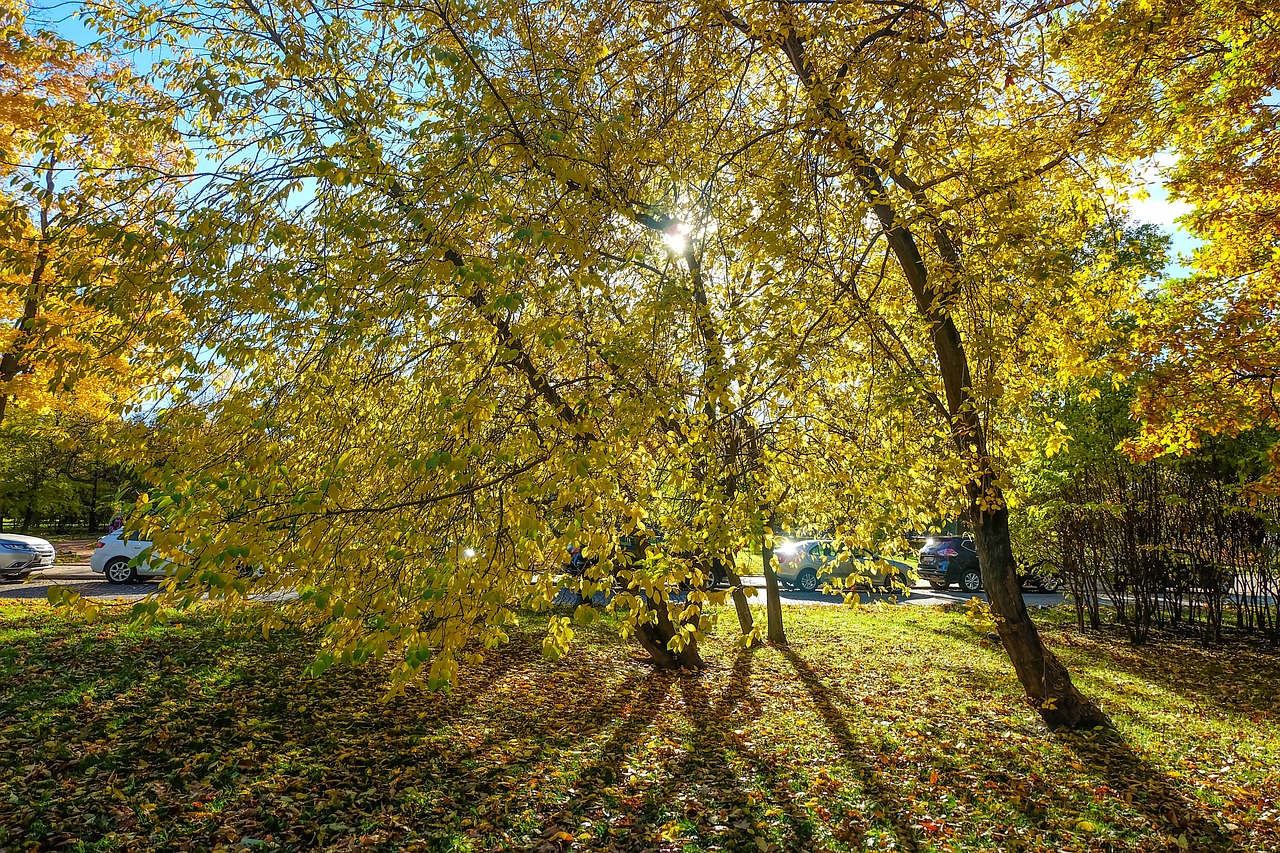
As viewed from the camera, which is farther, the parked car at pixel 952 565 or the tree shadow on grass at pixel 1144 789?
the parked car at pixel 952 565

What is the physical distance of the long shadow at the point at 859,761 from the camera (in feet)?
14.5

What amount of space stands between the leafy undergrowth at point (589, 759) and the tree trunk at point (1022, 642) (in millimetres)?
278

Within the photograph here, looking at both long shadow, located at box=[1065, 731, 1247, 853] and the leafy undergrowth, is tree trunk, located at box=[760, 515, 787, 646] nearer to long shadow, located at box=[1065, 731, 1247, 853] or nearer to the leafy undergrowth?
the leafy undergrowth

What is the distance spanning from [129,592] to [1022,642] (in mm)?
15134

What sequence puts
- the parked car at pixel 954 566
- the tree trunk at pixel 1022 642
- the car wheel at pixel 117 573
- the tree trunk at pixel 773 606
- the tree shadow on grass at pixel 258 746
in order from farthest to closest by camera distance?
the parked car at pixel 954 566, the car wheel at pixel 117 573, the tree trunk at pixel 773 606, the tree trunk at pixel 1022 642, the tree shadow on grass at pixel 258 746

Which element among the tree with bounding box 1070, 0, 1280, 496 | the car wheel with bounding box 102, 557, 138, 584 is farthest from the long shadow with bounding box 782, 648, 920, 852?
the car wheel with bounding box 102, 557, 138, 584

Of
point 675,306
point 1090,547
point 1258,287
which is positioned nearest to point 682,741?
point 675,306

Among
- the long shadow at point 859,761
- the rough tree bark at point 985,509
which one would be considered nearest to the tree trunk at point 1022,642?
the rough tree bark at point 985,509

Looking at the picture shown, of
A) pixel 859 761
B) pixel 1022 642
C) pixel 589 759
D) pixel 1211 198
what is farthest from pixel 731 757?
pixel 1211 198

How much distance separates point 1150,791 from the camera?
16.8 ft

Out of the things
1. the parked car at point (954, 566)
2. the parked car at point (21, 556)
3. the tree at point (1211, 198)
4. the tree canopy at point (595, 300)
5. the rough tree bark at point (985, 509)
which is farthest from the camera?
the parked car at point (954, 566)

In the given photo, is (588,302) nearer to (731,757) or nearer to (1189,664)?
(731,757)

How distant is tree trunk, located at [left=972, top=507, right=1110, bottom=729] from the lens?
21.5 ft

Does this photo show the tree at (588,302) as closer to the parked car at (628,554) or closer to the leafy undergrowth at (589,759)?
the parked car at (628,554)
